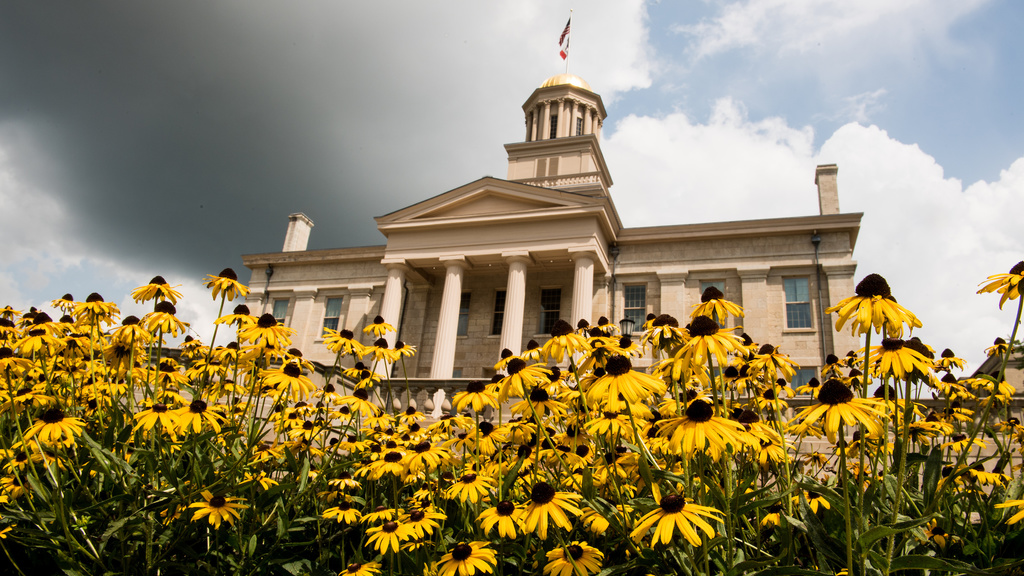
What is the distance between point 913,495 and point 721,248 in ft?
75.6

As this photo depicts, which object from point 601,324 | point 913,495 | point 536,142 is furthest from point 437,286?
point 913,495

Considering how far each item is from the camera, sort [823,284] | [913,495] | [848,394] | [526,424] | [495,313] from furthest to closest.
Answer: [495,313], [823,284], [526,424], [913,495], [848,394]

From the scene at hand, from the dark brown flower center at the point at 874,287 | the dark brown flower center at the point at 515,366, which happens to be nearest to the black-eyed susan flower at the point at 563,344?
the dark brown flower center at the point at 515,366

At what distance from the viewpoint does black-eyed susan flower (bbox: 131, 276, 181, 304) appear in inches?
194

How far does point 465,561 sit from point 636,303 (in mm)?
24077

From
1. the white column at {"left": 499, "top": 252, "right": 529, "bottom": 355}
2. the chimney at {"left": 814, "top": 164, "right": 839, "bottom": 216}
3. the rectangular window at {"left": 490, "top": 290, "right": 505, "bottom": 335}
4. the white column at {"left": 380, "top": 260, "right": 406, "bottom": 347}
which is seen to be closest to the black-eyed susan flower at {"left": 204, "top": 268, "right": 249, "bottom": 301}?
the white column at {"left": 499, "top": 252, "right": 529, "bottom": 355}

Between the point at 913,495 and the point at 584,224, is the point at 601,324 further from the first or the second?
the point at 584,224

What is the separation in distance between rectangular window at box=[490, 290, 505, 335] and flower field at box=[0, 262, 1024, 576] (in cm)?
2229

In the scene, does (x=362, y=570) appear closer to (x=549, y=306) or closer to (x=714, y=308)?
(x=714, y=308)

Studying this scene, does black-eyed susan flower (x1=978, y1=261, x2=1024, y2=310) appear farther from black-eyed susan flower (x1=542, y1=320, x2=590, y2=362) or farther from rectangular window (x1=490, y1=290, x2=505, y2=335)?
rectangular window (x1=490, y1=290, x2=505, y2=335)

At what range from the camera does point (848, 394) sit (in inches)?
109

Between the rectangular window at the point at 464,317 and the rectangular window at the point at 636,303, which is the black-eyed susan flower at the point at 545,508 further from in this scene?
the rectangular window at the point at 464,317

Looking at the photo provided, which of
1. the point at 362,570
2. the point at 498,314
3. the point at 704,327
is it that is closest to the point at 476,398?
the point at 362,570

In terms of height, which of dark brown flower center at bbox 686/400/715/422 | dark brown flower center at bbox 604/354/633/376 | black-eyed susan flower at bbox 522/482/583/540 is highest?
dark brown flower center at bbox 604/354/633/376
